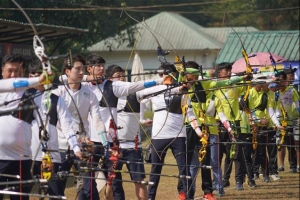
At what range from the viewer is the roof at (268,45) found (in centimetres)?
2977

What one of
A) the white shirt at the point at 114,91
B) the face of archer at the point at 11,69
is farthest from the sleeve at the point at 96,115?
the face of archer at the point at 11,69

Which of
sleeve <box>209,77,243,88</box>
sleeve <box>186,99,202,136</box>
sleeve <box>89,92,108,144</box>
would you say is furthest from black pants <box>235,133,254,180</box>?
sleeve <box>89,92,108,144</box>

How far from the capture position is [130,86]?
10461 mm

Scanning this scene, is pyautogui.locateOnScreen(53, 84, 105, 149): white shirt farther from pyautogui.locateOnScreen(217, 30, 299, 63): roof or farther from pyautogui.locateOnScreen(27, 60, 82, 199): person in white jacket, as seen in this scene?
pyautogui.locateOnScreen(217, 30, 299, 63): roof

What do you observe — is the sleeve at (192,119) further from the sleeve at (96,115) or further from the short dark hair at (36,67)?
the short dark hair at (36,67)

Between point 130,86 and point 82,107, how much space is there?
0.69 m

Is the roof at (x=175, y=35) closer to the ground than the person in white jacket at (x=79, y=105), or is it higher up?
higher up

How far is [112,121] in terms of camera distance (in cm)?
1057

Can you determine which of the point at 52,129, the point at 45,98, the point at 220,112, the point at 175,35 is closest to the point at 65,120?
the point at 52,129

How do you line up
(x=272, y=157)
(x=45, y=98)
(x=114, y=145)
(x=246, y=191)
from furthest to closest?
(x=272, y=157), (x=246, y=191), (x=114, y=145), (x=45, y=98)

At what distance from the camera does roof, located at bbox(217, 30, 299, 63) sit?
2977 centimetres

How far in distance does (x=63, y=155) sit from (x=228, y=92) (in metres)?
5.05

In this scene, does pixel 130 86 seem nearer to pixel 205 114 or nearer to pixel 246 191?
pixel 205 114

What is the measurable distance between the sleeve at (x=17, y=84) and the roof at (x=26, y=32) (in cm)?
653
